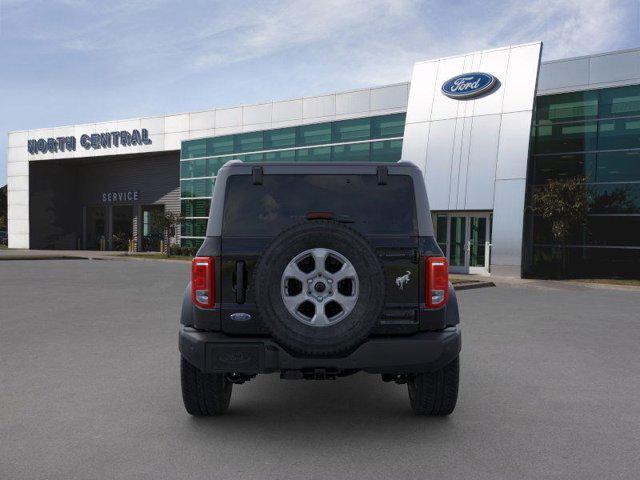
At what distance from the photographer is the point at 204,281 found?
4195 millimetres

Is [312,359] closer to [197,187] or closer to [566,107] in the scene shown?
[566,107]

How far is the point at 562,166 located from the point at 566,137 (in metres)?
1.14

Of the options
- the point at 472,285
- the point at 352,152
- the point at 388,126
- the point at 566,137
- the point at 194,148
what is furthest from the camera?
the point at 194,148

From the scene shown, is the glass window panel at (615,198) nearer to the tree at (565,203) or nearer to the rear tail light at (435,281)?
the tree at (565,203)

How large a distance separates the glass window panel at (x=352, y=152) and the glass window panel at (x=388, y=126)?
83cm

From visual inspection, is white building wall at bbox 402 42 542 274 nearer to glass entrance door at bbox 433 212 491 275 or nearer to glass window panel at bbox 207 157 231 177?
glass entrance door at bbox 433 212 491 275

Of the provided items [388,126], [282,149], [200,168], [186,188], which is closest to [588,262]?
[388,126]

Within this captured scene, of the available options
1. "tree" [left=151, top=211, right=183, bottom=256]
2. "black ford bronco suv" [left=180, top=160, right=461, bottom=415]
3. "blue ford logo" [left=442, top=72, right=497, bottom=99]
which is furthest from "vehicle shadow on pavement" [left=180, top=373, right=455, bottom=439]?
"tree" [left=151, top=211, right=183, bottom=256]

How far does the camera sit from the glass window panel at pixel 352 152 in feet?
96.5

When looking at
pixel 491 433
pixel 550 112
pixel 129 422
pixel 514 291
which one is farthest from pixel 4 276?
pixel 550 112

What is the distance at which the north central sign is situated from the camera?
40.7 meters

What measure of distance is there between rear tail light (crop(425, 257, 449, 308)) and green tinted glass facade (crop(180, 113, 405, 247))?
2414 centimetres

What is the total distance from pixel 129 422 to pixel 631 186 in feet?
72.9

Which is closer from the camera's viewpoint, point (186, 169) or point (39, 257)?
point (39, 257)
